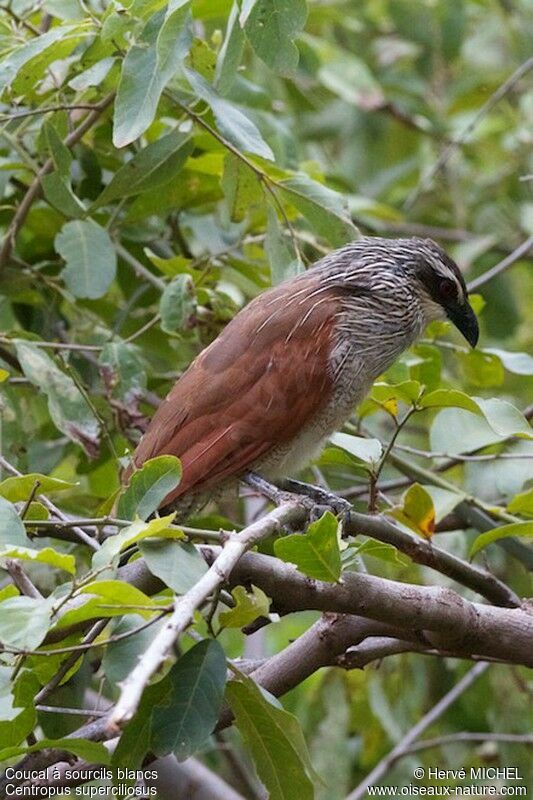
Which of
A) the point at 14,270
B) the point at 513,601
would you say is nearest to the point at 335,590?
the point at 513,601

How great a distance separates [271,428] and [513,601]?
0.74 meters

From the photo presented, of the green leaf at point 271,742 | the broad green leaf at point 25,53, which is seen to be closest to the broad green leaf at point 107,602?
the green leaf at point 271,742

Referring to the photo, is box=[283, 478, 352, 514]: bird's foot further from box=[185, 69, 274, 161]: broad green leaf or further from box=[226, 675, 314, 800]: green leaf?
box=[185, 69, 274, 161]: broad green leaf

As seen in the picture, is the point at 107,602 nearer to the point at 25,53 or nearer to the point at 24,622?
the point at 24,622

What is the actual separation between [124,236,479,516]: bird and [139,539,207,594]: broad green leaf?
975 millimetres

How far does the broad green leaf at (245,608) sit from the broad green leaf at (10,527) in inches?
14.4

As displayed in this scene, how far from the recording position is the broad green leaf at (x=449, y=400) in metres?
2.85

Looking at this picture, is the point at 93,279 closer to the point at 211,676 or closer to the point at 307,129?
the point at 211,676

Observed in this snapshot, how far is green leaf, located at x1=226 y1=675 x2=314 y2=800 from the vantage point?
7.32 ft

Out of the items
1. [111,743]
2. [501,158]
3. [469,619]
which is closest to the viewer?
[111,743]

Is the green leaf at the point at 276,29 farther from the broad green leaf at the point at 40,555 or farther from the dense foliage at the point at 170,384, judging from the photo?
the broad green leaf at the point at 40,555

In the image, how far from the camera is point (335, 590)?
2.42 m

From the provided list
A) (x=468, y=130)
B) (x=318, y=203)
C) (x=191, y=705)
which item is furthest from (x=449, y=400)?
(x=468, y=130)

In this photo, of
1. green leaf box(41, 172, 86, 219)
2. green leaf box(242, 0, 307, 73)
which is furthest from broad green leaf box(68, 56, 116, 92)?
green leaf box(242, 0, 307, 73)
